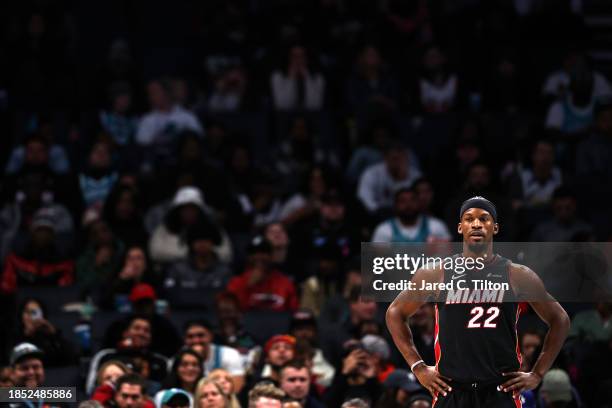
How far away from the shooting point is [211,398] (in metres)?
9.98

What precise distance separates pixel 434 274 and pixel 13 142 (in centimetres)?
891

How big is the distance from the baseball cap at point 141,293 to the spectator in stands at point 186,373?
1433 mm

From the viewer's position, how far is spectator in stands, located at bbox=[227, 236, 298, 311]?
12.6 meters

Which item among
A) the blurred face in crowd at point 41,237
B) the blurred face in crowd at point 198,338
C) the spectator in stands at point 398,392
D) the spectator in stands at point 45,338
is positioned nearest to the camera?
the spectator in stands at point 398,392

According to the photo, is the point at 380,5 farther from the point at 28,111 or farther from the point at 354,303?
the point at 354,303

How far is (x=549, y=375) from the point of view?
34.5 feet

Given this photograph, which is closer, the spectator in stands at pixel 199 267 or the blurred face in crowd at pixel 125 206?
the spectator in stands at pixel 199 267

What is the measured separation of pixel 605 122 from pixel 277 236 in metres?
3.91

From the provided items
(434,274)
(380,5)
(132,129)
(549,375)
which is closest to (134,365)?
(549,375)

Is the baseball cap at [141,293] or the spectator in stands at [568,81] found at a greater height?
the spectator in stands at [568,81]

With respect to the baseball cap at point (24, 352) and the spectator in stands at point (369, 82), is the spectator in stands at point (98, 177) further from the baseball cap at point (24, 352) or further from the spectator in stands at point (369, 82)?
the baseball cap at point (24, 352)

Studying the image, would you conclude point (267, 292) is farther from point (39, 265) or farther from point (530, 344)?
point (530, 344)

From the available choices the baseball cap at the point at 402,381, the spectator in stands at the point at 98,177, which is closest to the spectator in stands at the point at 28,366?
the baseball cap at the point at 402,381

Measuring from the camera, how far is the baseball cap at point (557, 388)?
1046 cm
